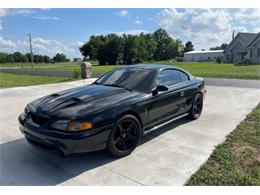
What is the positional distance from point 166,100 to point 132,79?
0.76 metres

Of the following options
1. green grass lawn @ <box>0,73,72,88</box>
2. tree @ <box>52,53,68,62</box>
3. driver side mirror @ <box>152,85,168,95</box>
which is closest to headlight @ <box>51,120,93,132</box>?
driver side mirror @ <box>152,85,168,95</box>

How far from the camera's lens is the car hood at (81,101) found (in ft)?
10.1

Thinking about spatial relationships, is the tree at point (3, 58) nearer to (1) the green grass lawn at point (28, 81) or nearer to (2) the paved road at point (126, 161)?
(1) the green grass lawn at point (28, 81)

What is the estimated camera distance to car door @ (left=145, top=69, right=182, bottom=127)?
3.86 meters

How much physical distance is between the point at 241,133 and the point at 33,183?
12.5 feet

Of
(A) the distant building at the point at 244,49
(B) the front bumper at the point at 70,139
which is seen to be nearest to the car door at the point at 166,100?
(B) the front bumper at the point at 70,139

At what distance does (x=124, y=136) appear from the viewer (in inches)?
134

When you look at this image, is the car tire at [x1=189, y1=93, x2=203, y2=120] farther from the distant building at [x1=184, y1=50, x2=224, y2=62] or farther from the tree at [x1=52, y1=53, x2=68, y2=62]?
the tree at [x1=52, y1=53, x2=68, y2=62]

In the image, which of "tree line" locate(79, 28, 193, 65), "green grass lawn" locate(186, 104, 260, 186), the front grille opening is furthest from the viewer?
"tree line" locate(79, 28, 193, 65)

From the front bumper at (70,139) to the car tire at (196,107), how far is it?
266 centimetres

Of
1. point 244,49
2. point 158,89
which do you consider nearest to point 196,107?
point 158,89

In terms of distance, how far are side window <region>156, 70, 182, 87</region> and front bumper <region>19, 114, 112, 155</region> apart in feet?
5.25

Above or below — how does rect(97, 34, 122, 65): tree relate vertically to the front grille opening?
above

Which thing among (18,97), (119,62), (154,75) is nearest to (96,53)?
(119,62)
